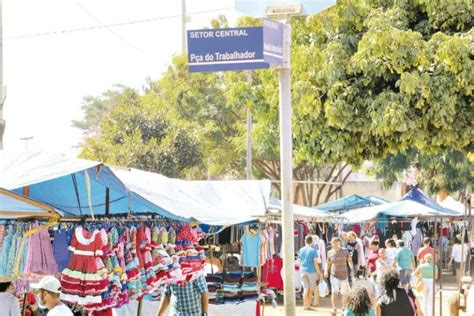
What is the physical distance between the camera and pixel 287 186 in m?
11.4

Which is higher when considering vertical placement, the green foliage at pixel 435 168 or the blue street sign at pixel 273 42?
the blue street sign at pixel 273 42

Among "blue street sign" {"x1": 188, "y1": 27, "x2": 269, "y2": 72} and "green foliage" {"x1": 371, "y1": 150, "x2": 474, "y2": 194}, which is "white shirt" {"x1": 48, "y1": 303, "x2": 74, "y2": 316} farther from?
"green foliage" {"x1": 371, "y1": 150, "x2": 474, "y2": 194}

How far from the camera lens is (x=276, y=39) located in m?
11.0

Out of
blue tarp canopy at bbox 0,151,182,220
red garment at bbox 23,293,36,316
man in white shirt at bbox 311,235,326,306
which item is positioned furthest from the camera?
man in white shirt at bbox 311,235,326,306

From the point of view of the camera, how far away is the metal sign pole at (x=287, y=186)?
36.9ft

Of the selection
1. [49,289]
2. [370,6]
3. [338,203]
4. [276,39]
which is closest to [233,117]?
[338,203]

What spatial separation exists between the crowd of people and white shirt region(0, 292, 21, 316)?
354 cm

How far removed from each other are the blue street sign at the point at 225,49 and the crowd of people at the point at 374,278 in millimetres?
2844

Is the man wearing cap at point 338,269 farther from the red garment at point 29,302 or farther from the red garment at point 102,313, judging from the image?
the red garment at point 102,313

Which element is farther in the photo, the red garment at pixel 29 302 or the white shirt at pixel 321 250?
the white shirt at pixel 321 250

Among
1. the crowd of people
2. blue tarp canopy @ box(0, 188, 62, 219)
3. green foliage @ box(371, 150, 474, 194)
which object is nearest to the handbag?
the crowd of people

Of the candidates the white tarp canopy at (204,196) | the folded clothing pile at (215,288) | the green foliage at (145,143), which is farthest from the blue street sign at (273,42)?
the green foliage at (145,143)

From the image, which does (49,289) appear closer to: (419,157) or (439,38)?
(439,38)

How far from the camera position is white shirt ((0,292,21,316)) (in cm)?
980
